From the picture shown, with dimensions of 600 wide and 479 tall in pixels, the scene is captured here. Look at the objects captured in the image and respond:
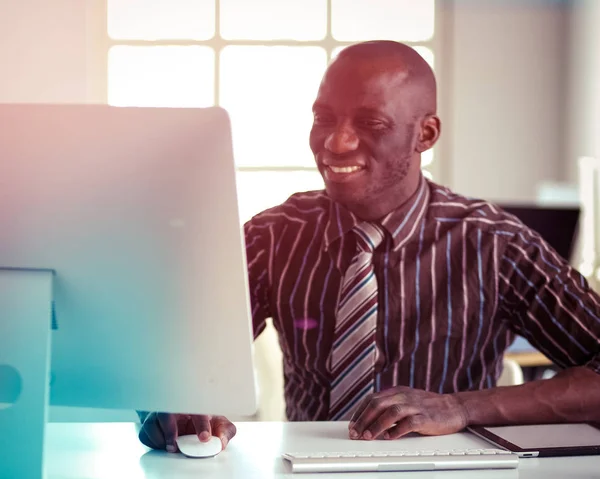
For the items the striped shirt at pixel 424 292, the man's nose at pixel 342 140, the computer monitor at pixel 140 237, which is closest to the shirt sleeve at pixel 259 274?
the striped shirt at pixel 424 292

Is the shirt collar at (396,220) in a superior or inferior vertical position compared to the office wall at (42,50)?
inferior

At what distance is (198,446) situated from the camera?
4.19 ft

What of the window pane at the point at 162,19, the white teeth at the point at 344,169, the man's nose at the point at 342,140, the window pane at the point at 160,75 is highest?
the window pane at the point at 162,19

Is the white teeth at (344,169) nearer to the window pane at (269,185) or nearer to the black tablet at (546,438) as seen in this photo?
the black tablet at (546,438)

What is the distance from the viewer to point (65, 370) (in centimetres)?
108

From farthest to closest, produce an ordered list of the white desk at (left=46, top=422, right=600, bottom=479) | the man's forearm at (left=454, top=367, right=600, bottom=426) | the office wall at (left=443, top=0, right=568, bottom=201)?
the office wall at (left=443, top=0, right=568, bottom=201) < the man's forearm at (left=454, top=367, right=600, bottom=426) < the white desk at (left=46, top=422, right=600, bottom=479)

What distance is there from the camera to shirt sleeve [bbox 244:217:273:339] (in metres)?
1.93

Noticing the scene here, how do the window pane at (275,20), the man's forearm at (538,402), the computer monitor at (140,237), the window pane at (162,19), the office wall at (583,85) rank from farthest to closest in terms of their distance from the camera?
1. the office wall at (583,85)
2. the window pane at (275,20)
3. the window pane at (162,19)
4. the man's forearm at (538,402)
5. the computer monitor at (140,237)

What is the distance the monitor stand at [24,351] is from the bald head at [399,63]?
1.04 metres

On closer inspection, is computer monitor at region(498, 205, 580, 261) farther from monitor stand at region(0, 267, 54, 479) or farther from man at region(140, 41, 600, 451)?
monitor stand at region(0, 267, 54, 479)

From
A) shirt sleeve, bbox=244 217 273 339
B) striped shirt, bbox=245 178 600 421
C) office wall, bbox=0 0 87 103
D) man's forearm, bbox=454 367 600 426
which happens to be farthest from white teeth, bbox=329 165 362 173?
office wall, bbox=0 0 87 103

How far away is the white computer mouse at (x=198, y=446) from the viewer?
1.26 m

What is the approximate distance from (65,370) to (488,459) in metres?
0.58

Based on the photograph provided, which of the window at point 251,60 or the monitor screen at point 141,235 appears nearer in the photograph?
the monitor screen at point 141,235
